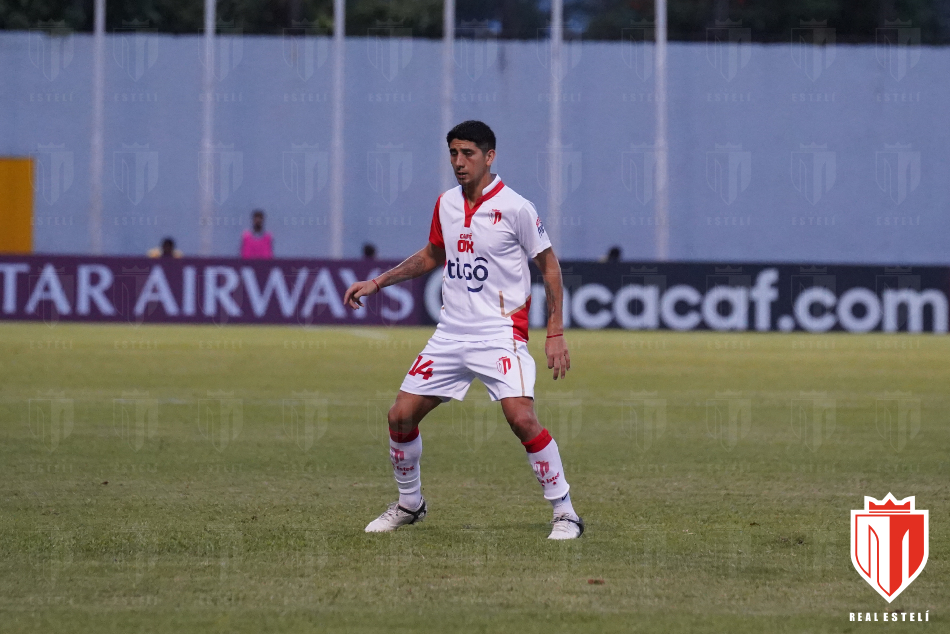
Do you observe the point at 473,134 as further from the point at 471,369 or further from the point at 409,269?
the point at 471,369

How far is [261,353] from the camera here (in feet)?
65.4

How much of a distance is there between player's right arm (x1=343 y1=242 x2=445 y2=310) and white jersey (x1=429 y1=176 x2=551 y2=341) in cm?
25

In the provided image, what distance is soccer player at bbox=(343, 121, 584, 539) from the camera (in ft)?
23.0

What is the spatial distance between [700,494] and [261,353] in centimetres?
1220

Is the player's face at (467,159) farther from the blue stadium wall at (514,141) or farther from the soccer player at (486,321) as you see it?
the blue stadium wall at (514,141)

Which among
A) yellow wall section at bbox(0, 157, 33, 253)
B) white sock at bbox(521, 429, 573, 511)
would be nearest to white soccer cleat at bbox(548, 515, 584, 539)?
white sock at bbox(521, 429, 573, 511)

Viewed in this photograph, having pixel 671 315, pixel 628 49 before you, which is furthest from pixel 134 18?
pixel 671 315

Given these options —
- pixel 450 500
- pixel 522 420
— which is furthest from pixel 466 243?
pixel 450 500

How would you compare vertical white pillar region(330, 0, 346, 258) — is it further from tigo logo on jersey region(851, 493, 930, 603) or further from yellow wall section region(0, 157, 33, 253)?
tigo logo on jersey region(851, 493, 930, 603)

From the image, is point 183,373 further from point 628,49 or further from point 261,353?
point 628,49

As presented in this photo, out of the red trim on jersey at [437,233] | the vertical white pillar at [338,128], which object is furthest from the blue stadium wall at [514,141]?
the red trim on jersey at [437,233]

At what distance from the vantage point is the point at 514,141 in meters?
36.5

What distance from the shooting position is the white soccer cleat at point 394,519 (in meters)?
7.11

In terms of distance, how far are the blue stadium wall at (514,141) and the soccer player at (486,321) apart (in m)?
28.1
